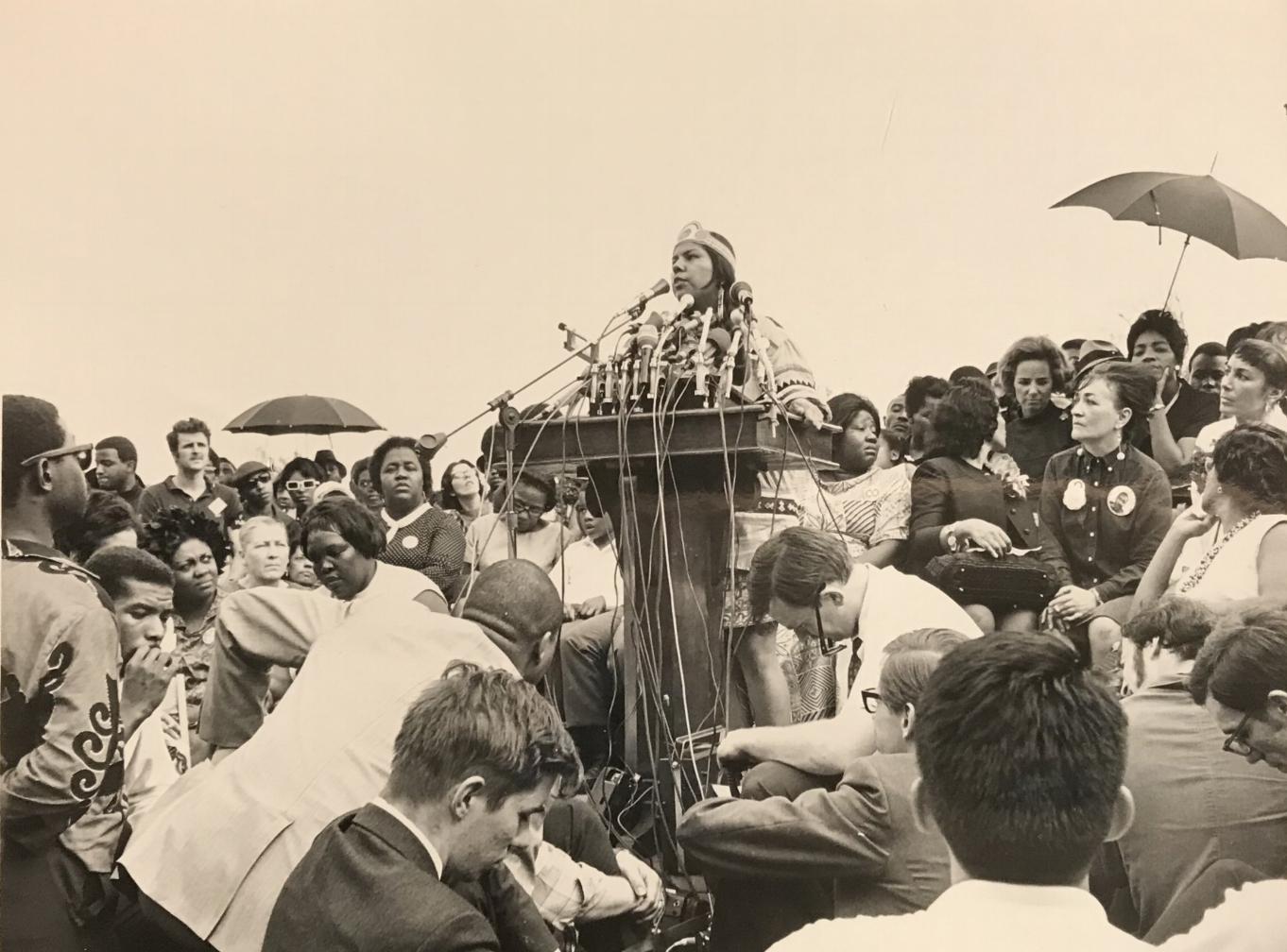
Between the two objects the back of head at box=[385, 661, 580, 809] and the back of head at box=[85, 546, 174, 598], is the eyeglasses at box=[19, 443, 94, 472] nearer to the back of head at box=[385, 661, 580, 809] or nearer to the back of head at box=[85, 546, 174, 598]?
the back of head at box=[85, 546, 174, 598]

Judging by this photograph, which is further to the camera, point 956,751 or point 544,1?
point 544,1

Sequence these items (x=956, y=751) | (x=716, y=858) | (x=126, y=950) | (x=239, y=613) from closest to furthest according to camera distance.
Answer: (x=956, y=751), (x=716, y=858), (x=126, y=950), (x=239, y=613)

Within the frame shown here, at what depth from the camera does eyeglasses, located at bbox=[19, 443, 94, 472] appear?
241 centimetres

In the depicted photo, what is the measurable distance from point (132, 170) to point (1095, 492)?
2017mm

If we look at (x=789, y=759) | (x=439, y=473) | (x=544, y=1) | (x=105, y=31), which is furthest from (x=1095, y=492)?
(x=105, y=31)

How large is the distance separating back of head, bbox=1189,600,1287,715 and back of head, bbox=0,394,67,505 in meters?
2.17

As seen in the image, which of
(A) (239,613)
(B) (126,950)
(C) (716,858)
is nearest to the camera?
(C) (716,858)

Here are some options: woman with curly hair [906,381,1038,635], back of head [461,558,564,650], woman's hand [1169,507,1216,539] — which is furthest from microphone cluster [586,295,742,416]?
woman's hand [1169,507,1216,539]

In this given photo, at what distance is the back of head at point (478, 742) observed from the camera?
165 cm

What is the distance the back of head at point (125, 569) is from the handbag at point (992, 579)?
1491 millimetres

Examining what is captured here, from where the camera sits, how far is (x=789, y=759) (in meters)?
2.16

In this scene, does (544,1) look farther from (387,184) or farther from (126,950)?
(126,950)

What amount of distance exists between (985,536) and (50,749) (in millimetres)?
1824

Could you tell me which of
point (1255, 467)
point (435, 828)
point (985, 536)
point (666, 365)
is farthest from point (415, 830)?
point (1255, 467)
